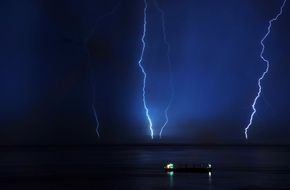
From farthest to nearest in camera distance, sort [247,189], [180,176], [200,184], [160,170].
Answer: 1. [160,170]
2. [180,176]
3. [200,184]
4. [247,189]

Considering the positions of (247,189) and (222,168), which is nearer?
(247,189)

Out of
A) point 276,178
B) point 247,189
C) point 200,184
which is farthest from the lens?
point 276,178

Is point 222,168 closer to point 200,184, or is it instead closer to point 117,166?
point 117,166

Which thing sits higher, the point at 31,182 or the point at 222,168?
the point at 222,168

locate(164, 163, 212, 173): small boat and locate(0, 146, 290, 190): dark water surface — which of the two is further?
locate(164, 163, 212, 173): small boat

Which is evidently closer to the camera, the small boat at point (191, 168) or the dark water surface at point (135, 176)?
the dark water surface at point (135, 176)

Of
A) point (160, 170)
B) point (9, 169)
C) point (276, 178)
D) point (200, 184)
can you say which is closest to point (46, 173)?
point (9, 169)

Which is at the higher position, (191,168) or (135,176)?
(191,168)

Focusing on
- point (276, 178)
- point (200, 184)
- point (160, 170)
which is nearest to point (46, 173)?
point (160, 170)

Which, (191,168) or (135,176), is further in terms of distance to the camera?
(191,168)

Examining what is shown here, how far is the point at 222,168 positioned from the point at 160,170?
1.85 metres

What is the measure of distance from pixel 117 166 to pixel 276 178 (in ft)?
20.5

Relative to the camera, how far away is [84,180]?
1612 centimetres

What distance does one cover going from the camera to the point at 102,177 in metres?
17.0
